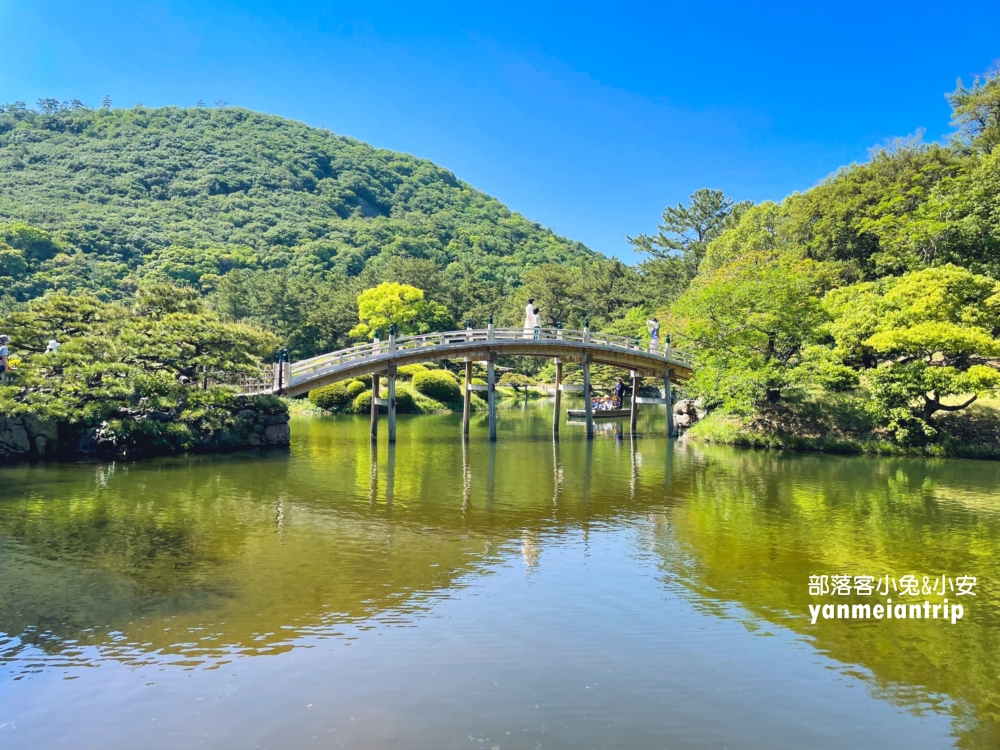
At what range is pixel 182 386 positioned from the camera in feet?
72.0

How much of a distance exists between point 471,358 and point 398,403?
13392mm

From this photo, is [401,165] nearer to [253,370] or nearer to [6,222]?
[6,222]

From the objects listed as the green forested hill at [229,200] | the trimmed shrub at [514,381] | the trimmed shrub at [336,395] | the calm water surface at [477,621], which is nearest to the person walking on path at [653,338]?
the calm water surface at [477,621]

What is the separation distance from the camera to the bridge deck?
25.5m

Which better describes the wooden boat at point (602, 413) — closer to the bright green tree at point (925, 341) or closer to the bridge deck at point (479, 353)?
the bridge deck at point (479, 353)

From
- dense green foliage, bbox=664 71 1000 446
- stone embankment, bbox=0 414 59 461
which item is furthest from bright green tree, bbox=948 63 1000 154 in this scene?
stone embankment, bbox=0 414 59 461

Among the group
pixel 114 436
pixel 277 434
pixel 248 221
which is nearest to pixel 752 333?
pixel 277 434

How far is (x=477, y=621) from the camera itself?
8.52 metres

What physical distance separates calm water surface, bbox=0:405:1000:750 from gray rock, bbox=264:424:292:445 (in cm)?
704

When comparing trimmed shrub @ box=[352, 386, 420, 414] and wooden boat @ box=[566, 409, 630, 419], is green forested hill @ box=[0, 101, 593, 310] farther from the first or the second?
wooden boat @ box=[566, 409, 630, 419]

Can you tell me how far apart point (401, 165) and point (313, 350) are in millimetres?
104570

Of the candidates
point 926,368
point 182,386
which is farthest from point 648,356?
point 182,386

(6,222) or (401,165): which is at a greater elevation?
(401,165)

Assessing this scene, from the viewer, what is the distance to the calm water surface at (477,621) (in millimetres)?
6117
